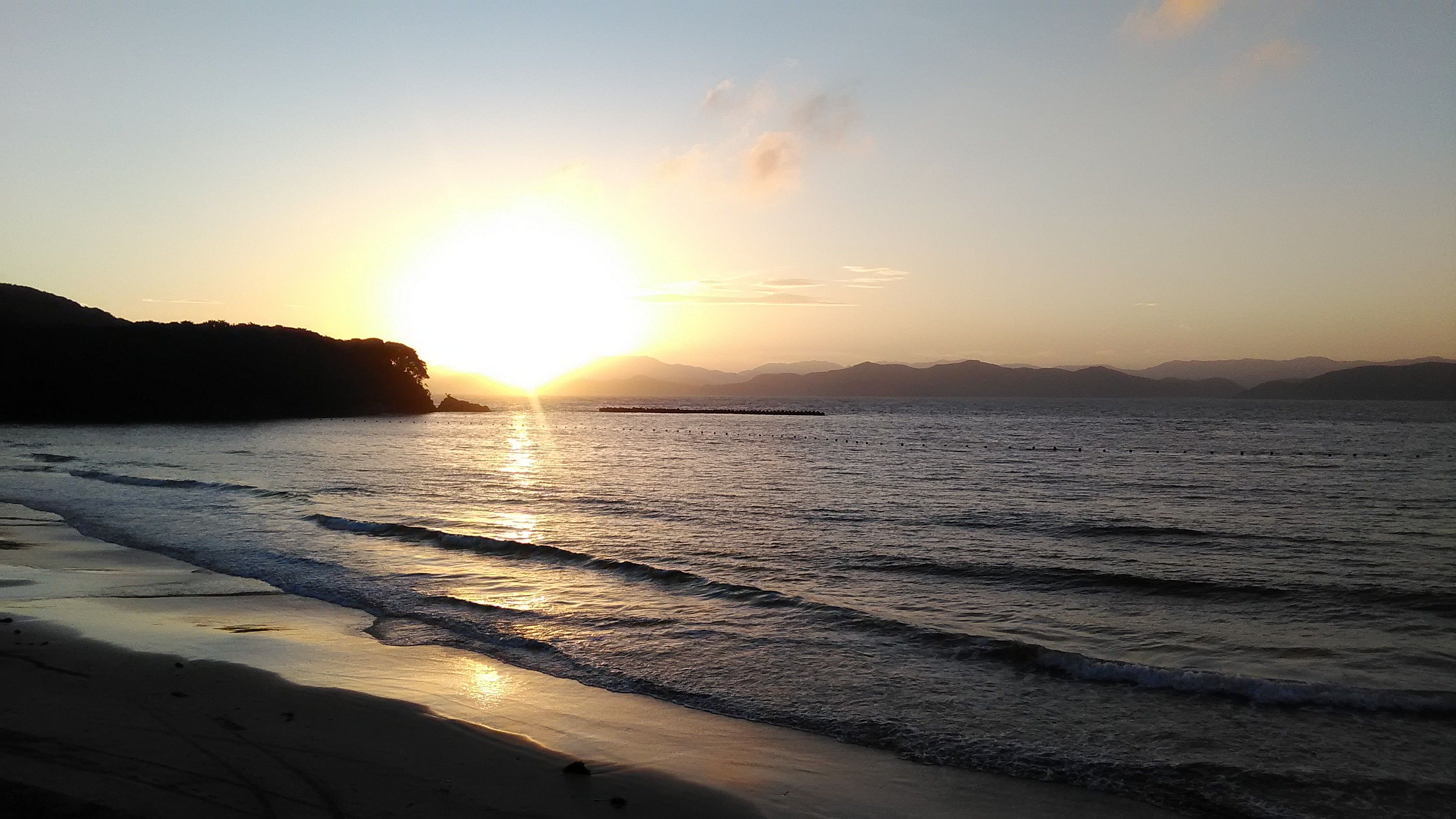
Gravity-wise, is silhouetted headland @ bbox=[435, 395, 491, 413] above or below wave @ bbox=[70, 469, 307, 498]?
above

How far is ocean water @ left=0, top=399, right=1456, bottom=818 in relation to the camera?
8703 millimetres

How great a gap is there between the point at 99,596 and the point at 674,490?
20906 mm

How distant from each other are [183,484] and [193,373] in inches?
3909

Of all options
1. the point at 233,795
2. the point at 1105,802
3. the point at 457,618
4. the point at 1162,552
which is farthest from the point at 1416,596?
the point at 233,795

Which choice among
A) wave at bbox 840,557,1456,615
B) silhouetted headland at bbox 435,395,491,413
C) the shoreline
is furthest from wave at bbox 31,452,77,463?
silhouetted headland at bbox 435,395,491,413

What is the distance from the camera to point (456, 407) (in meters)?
167

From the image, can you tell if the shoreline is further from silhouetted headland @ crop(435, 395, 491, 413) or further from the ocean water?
silhouetted headland @ crop(435, 395, 491, 413)

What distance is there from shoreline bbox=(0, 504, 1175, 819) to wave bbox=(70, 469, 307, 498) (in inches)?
698

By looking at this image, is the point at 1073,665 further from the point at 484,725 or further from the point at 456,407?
the point at 456,407

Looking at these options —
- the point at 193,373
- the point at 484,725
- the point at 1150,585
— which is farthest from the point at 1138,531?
the point at 193,373

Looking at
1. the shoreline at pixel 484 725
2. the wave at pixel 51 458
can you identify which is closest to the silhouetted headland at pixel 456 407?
the wave at pixel 51 458

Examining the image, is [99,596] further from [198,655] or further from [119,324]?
[119,324]

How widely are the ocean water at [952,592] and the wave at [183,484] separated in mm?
233

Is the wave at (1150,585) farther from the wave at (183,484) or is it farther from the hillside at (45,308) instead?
the hillside at (45,308)
